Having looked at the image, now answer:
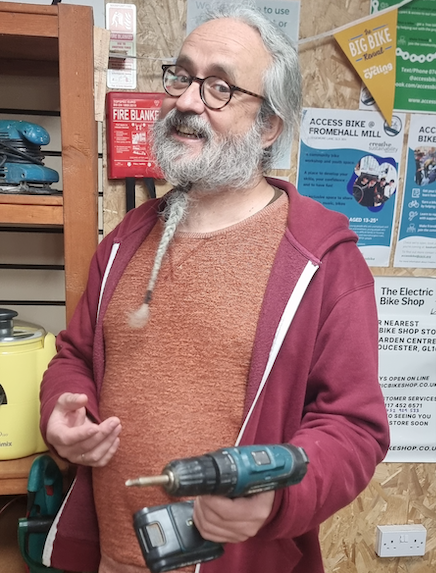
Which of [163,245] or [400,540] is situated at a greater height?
[163,245]

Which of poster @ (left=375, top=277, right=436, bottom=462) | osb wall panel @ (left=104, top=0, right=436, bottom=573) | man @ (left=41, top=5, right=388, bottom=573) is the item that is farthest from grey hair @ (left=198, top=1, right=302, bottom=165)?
poster @ (left=375, top=277, right=436, bottom=462)

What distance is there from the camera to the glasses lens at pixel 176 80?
A: 0.97m

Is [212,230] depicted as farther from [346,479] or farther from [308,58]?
[308,58]

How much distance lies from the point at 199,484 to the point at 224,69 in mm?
733

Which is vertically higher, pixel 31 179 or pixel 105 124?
pixel 105 124

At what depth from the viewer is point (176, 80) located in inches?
38.9

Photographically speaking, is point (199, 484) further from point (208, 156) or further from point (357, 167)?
point (357, 167)

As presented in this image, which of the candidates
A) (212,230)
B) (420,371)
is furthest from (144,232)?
(420,371)

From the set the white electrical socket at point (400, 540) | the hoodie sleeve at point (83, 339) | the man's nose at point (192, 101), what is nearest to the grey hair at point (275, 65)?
the man's nose at point (192, 101)

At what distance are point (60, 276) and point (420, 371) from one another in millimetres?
1139

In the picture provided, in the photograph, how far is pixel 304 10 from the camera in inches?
53.5

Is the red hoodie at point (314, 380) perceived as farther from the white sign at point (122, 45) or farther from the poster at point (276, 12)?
the white sign at point (122, 45)

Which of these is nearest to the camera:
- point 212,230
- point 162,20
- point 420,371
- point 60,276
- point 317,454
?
point 317,454

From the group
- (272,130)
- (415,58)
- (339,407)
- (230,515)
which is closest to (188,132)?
(272,130)
